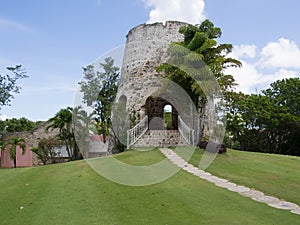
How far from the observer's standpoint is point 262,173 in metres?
8.22

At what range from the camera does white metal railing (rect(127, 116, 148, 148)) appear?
46.8 feet

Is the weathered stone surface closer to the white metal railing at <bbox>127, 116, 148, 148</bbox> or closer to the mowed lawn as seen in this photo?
the white metal railing at <bbox>127, 116, 148, 148</bbox>

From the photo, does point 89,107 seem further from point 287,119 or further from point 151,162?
point 287,119

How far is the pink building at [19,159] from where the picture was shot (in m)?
19.3

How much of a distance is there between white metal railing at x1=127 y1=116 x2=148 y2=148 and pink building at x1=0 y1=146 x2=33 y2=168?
906 centimetres

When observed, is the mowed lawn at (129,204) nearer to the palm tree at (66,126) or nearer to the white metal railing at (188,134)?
the white metal railing at (188,134)

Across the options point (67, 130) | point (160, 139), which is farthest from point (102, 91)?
point (160, 139)

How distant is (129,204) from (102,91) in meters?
15.2

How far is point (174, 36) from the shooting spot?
17.0 m

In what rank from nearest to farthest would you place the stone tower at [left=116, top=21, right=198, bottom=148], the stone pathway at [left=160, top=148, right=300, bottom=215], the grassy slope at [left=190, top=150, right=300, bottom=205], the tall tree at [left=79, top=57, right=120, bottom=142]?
1. the stone pathway at [left=160, top=148, right=300, bottom=215]
2. the grassy slope at [left=190, top=150, right=300, bottom=205]
3. the stone tower at [left=116, top=21, right=198, bottom=148]
4. the tall tree at [left=79, top=57, right=120, bottom=142]

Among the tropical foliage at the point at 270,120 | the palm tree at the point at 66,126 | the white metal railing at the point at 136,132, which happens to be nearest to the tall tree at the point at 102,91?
the palm tree at the point at 66,126

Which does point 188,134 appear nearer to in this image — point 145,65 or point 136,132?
point 136,132

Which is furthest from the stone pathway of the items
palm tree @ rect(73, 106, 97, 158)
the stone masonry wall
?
palm tree @ rect(73, 106, 97, 158)

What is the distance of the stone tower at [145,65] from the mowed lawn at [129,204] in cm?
920
